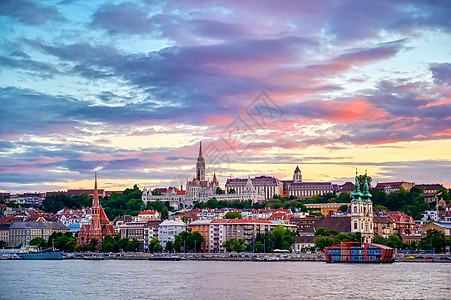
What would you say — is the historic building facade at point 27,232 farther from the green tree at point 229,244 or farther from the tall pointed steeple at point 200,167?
the tall pointed steeple at point 200,167

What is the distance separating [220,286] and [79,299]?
31.3 ft

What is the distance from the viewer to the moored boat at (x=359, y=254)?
242 feet

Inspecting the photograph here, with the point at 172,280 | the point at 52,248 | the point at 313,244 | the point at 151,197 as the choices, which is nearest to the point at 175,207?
the point at 151,197

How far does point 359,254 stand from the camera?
74250 mm

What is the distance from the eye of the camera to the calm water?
42781mm

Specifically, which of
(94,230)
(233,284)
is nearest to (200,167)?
(94,230)

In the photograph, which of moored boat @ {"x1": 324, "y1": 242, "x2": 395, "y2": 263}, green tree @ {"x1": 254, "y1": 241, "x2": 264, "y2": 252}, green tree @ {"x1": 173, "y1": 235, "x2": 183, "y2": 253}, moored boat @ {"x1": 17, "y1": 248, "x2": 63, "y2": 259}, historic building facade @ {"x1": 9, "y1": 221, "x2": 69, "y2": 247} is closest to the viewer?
moored boat @ {"x1": 324, "y1": 242, "x2": 395, "y2": 263}

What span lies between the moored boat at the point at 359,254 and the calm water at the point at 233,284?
9.86 metres

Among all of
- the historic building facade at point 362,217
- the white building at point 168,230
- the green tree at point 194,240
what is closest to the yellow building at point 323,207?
the historic building facade at point 362,217

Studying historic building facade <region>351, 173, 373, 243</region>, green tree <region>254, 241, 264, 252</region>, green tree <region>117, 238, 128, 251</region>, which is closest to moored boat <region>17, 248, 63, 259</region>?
green tree <region>117, 238, 128, 251</region>

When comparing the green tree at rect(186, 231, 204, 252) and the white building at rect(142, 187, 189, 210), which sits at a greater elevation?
the white building at rect(142, 187, 189, 210)

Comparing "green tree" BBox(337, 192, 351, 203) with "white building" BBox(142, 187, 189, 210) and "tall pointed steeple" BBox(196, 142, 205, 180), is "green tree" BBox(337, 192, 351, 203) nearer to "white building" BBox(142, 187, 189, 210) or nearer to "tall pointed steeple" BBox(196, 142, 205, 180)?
"white building" BBox(142, 187, 189, 210)

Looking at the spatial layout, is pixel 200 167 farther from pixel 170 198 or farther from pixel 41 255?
pixel 41 255

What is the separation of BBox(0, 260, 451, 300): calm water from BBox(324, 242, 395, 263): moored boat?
32.3 feet
